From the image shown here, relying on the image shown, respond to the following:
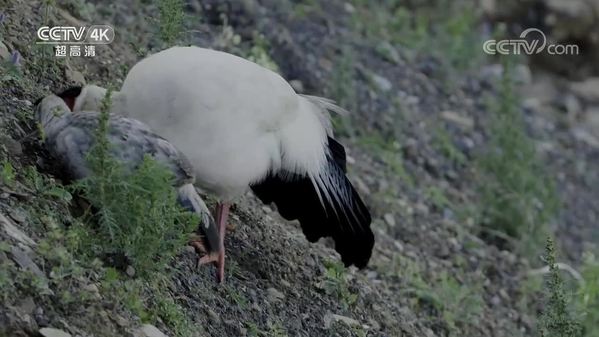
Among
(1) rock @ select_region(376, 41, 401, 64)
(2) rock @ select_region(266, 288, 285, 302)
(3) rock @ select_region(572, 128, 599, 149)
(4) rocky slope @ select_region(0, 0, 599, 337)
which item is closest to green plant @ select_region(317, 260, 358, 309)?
(4) rocky slope @ select_region(0, 0, 599, 337)

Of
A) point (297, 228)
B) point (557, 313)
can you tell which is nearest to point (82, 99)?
point (297, 228)

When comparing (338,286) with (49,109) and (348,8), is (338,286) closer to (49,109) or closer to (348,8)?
(49,109)

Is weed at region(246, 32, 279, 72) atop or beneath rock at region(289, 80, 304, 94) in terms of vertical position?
atop

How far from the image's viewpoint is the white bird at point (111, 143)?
3750 millimetres

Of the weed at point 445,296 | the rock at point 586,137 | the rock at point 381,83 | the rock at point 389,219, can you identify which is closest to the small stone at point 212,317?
the weed at point 445,296

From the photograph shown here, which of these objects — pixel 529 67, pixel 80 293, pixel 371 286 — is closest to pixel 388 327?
pixel 371 286

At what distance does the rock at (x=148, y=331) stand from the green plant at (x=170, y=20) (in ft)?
4.73

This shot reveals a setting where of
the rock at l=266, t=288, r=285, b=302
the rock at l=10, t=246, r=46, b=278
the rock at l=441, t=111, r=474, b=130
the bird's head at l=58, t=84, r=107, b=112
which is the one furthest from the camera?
the rock at l=441, t=111, r=474, b=130

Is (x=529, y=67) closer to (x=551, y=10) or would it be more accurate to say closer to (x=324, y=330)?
(x=551, y=10)

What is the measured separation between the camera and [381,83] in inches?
289

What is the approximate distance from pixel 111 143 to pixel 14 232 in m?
0.37

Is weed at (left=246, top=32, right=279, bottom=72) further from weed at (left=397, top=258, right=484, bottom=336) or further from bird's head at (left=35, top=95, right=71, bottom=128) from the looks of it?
bird's head at (left=35, top=95, right=71, bottom=128)

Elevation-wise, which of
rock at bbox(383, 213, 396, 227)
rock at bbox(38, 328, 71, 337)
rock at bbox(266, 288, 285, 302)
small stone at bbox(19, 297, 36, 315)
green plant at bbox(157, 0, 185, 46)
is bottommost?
rock at bbox(383, 213, 396, 227)

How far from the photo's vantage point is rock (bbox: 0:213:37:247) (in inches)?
136
